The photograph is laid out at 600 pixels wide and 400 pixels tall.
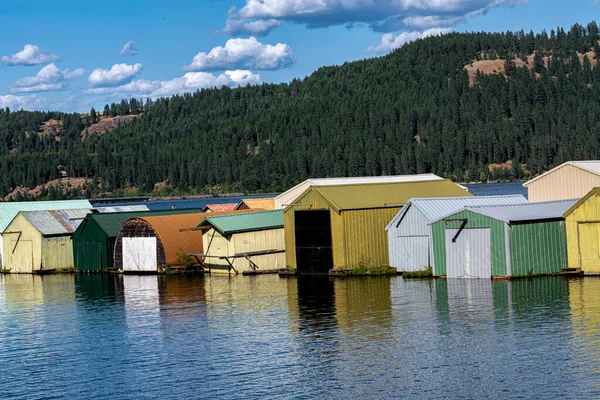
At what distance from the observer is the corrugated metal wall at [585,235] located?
4897 centimetres

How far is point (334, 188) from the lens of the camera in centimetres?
6025

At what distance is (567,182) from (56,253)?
4020 cm

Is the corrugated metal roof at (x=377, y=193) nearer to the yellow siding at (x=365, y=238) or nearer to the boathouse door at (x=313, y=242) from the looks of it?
the yellow siding at (x=365, y=238)

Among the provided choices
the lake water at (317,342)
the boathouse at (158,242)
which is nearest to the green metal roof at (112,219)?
the boathouse at (158,242)

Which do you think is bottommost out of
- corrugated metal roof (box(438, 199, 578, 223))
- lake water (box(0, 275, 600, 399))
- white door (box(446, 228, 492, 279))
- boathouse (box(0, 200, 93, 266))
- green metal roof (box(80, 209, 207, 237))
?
lake water (box(0, 275, 600, 399))

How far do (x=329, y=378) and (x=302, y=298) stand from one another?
1824 cm

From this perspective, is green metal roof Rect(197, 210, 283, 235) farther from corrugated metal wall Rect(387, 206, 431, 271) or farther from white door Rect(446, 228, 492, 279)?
white door Rect(446, 228, 492, 279)

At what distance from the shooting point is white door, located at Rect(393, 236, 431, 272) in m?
54.9

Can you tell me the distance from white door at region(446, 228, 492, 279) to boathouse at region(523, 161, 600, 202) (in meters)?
14.6

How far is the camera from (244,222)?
206 ft

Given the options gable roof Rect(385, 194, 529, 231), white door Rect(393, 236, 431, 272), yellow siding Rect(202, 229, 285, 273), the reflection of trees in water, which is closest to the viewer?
gable roof Rect(385, 194, 529, 231)

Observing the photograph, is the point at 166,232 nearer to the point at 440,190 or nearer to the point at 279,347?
the point at 440,190

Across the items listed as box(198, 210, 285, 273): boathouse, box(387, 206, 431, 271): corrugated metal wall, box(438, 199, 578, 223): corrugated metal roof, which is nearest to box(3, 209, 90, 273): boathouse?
box(198, 210, 285, 273): boathouse

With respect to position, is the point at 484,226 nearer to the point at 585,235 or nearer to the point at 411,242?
the point at 585,235
